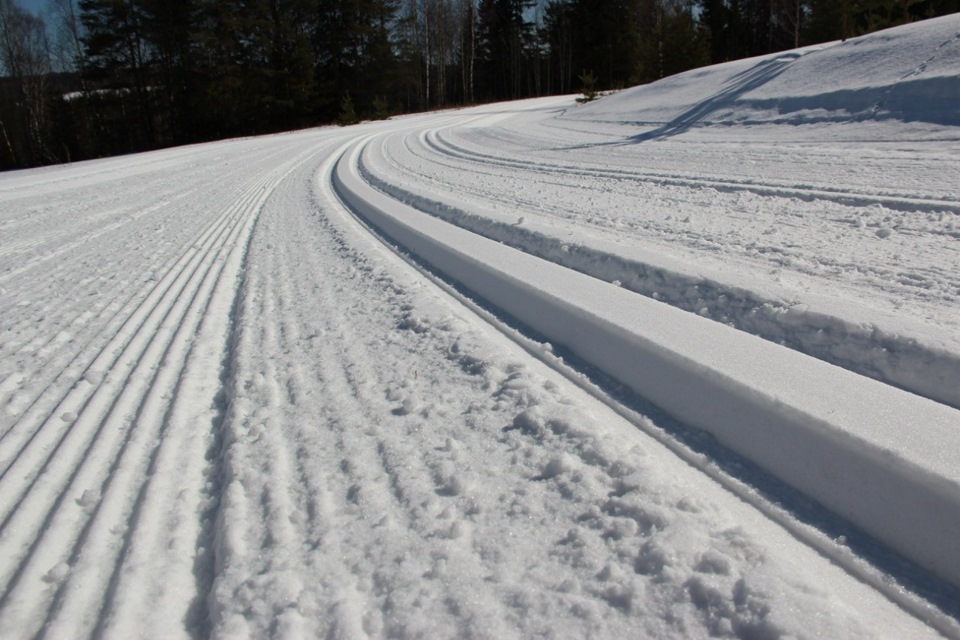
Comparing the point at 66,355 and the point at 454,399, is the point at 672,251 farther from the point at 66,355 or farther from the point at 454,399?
the point at 66,355

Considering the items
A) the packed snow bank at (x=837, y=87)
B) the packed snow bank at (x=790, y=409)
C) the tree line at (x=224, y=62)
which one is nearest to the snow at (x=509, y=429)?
the packed snow bank at (x=790, y=409)

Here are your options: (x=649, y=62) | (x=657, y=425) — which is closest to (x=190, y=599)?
(x=657, y=425)

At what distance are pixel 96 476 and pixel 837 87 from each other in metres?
12.1

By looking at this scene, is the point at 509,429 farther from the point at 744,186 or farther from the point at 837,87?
the point at 837,87

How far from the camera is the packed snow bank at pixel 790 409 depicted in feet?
5.45

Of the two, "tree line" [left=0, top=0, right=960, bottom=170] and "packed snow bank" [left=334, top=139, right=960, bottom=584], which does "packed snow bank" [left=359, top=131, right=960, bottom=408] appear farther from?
"tree line" [left=0, top=0, right=960, bottom=170]

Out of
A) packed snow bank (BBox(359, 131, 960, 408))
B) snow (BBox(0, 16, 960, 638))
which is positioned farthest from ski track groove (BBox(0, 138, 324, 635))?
packed snow bank (BBox(359, 131, 960, 408))

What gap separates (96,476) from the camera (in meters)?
2.20

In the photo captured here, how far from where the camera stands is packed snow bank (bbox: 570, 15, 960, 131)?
8500mm

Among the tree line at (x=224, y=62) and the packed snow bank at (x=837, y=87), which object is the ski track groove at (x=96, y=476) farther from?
the tree line at (x=224, y=62)

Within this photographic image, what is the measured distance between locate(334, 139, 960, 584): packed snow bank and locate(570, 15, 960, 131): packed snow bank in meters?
7.23

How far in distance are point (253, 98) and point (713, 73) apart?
94.1 feet

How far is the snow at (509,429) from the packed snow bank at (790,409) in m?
0.01

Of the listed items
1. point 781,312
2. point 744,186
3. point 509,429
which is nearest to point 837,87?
point 744,186
